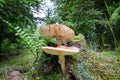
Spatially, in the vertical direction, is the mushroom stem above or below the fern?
below

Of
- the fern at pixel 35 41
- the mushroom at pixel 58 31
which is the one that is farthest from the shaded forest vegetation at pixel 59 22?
the mushroom at pixel 58 31

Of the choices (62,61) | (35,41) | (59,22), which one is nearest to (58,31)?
(62,61)

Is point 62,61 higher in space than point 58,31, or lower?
lower

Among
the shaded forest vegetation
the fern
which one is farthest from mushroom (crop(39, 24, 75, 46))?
the shaded forest vegetation

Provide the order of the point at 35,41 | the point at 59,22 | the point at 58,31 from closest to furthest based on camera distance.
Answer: the point at 58,31, the point at 35,41, the point at 59,22

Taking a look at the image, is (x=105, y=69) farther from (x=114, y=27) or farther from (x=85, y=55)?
(x=114, y=27)

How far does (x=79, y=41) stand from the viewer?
2016mm

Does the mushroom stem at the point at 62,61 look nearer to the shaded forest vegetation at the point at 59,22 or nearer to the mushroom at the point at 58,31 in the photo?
the mushroom at the point at 58,31

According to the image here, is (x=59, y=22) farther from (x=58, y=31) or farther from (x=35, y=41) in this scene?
(x=58, y=31)

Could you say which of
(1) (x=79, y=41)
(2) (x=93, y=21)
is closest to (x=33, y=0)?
(2) (x=93, y=21)

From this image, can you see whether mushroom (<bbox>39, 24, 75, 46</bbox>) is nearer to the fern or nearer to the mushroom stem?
the mushroom stem

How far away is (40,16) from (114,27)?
131cm

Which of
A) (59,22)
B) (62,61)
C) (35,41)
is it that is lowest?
(62,61)

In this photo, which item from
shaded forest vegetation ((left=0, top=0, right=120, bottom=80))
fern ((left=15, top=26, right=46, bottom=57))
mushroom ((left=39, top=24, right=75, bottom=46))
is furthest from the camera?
shaded forest vegetation ((left=0, top=0, right=120, bottom=80))
